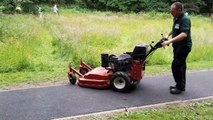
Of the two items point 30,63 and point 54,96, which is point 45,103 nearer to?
point 54,96

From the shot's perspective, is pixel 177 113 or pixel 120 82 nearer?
pixel 177 113

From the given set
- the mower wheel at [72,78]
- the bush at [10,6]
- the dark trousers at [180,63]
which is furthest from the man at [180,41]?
the bush at [10,6]

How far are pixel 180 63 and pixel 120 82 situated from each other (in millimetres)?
1327

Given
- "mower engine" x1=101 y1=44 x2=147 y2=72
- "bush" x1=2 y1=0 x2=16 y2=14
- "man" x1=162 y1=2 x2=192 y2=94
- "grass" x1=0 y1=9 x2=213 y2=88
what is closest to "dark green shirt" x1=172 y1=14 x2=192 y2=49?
"man" x1=162 y1=2 x2=192 y2=94

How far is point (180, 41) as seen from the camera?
7383 millimetres

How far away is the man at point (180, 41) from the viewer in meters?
7.19

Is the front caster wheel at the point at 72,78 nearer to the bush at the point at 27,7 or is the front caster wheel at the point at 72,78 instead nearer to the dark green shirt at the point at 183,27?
the dark green shirt at the point at 183,27

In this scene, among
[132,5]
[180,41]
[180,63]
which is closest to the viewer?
[180,41]

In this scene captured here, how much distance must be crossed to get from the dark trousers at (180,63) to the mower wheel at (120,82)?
105 cm

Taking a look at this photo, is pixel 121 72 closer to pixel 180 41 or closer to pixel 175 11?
pixel 180 41

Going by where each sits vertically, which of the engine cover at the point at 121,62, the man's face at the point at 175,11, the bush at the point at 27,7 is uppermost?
the bush at the point at 27,7

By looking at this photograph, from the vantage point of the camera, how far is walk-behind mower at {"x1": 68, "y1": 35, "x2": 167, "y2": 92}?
25.1 feet

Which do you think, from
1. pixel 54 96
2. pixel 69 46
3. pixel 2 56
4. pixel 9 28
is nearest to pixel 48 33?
pixel 9 28

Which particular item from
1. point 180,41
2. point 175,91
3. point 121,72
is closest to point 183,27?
point 180,41
